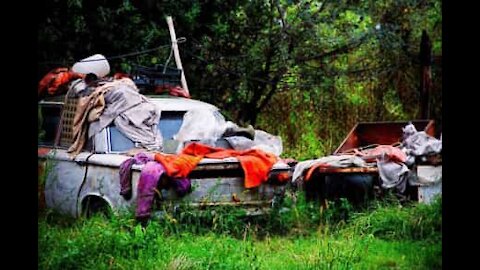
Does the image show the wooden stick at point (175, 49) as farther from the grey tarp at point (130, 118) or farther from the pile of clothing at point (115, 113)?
the grey tarp at point (130, 118)

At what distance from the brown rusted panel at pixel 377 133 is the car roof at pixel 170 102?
160cm

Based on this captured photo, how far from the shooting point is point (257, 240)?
4.91 meters

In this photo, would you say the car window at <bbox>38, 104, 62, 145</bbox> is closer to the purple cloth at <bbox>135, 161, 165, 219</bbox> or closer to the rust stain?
the rust stain

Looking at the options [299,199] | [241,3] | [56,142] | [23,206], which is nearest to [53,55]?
[56,142]

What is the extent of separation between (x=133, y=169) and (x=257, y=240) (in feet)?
2.97

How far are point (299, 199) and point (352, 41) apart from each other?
2841 millimetres

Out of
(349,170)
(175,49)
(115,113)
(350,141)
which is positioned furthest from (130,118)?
(350,141)

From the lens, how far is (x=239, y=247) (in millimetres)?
4477

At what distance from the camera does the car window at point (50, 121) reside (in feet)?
A: 18.0

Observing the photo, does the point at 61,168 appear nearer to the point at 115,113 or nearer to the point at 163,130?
the point at 115,113

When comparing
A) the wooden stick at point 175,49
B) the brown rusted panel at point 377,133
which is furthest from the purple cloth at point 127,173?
the brown rusted panel at point 377,133

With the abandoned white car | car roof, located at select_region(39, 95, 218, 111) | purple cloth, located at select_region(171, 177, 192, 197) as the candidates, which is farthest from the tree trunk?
purple cloth, located at select_region(171, 177, 192, 197)

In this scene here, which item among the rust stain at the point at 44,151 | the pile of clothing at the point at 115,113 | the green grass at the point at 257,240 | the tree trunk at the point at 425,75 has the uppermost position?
the tree trunk at the point at 425,75

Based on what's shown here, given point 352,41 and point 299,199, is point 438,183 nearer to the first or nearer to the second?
point 299,199
